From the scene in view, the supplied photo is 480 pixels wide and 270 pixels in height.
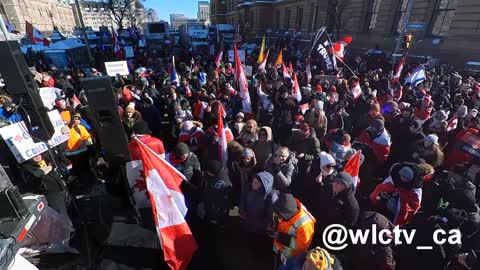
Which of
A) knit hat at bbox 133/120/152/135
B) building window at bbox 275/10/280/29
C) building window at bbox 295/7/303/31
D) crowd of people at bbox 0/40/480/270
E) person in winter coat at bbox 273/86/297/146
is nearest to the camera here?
crowd of people at bbox 0/40/480/270

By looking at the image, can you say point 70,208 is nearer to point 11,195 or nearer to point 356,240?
point 11,195

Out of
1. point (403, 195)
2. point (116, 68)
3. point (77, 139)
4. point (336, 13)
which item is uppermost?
point (336, 13)

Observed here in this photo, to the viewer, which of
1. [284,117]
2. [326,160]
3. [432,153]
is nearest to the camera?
[326,160]

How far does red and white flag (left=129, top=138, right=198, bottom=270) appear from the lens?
309 cm

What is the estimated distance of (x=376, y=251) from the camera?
2.62 metres

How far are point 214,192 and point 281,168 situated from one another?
1.06 m

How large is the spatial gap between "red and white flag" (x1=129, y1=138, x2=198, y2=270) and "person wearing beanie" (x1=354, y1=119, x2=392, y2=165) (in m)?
3.73

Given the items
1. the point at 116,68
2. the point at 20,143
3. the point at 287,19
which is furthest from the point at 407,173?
the point at 287,19

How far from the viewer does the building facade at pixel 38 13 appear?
155 ft

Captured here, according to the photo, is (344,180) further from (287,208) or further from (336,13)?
(336,13)

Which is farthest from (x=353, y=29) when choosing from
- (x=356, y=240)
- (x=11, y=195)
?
(x=11, y=195)

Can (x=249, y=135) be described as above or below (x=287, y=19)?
below

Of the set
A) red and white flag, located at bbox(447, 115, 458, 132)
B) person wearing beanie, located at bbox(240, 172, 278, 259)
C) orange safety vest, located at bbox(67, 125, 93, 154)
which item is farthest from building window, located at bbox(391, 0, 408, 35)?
orange safety vest, located at bbox(67, 125, 93, 154)

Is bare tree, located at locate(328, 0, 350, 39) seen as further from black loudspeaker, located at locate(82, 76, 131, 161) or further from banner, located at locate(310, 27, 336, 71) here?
black loudspeaker, located at locate(82, 76, 131, 161)
